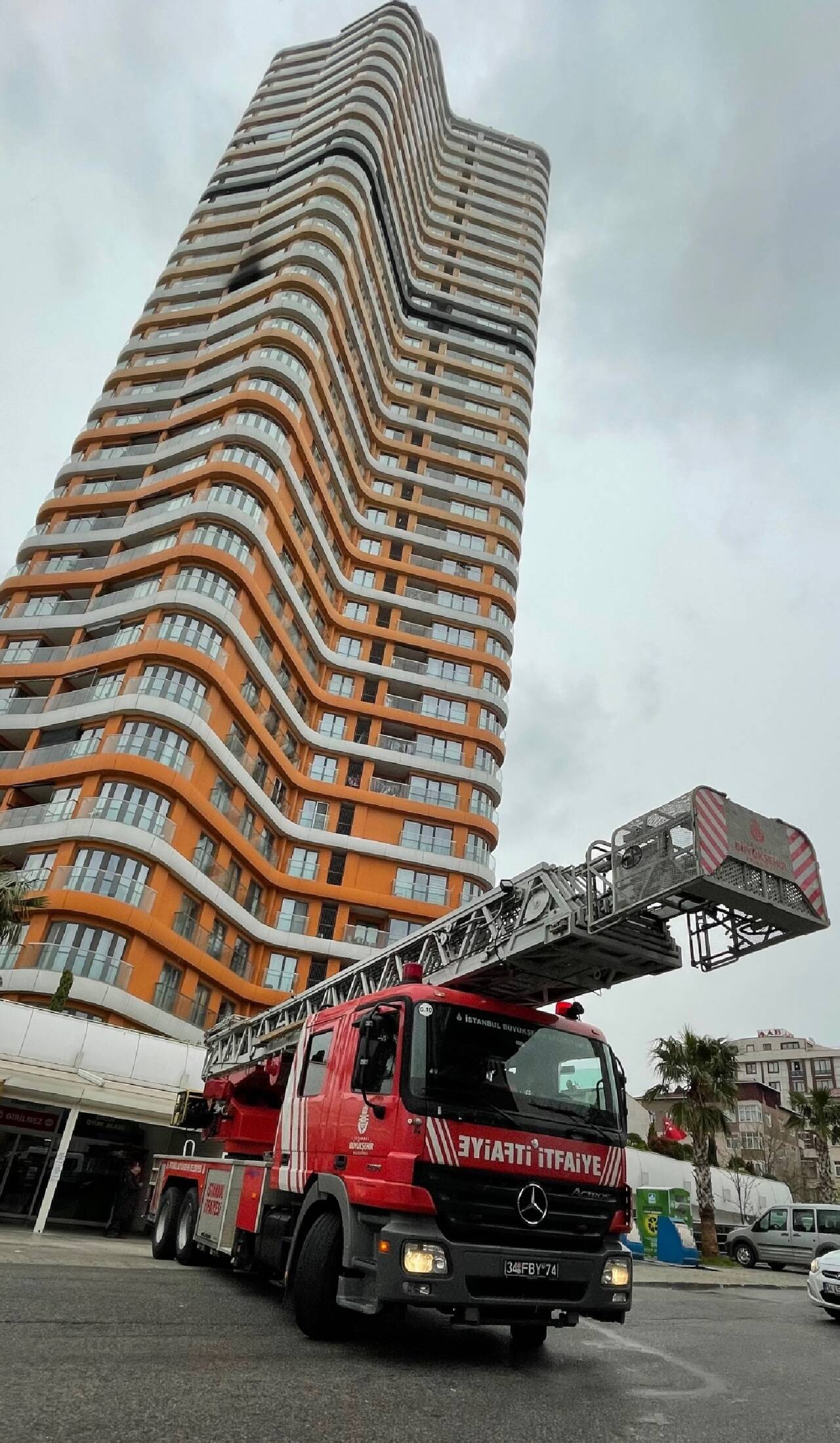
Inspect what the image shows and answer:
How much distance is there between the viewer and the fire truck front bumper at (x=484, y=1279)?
585 centimetres

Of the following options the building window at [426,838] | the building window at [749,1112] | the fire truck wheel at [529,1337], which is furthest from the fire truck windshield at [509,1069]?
the building window at [749,1112]

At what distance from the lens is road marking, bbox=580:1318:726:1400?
614 centimetres

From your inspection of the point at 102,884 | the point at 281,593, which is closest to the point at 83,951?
the point at 102,884

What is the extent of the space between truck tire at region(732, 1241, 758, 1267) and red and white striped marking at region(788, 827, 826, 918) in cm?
2173

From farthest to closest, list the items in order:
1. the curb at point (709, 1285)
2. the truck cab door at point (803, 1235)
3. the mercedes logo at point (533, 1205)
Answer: the truck cab door at point (803, 1235) < the curb at point (709, 1285) < the mercedes logo at point (533, 1205)

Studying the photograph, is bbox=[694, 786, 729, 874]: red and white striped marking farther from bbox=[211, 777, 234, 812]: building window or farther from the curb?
bbox=[211, 777, 234, 812]: building window

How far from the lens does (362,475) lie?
52344 mm

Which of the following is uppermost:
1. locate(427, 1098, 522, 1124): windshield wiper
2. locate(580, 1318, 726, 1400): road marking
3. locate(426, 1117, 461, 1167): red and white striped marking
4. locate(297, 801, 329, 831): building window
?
locate(297, 801, 329, 831): building window

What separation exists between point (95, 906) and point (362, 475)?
33093 mm

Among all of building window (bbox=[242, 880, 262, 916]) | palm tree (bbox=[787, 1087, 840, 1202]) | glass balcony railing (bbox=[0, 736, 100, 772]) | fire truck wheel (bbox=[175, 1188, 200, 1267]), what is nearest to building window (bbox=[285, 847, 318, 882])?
building window (bbox=[242, 880, 262, 916])

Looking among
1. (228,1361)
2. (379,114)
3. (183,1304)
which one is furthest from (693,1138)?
(379,114)

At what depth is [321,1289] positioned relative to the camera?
6602 mm

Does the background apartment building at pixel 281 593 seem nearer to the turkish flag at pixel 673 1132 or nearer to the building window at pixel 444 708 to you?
the building window at pixel 444 708

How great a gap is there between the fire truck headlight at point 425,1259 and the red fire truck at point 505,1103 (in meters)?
0.01
